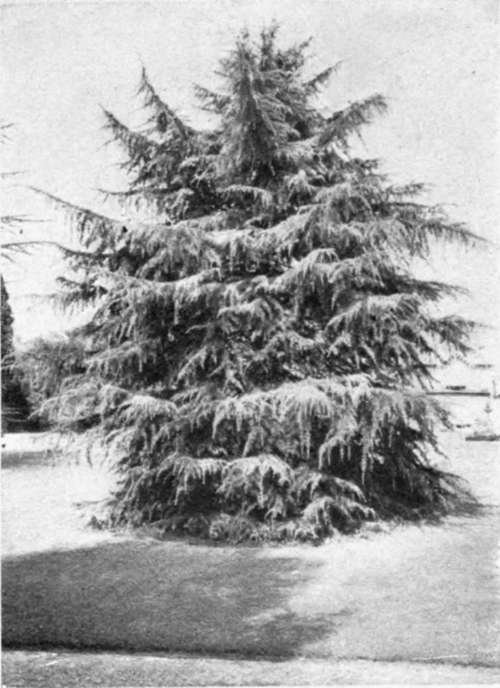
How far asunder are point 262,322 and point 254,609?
143 inches

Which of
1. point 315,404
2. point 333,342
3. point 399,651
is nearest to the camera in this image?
point 399,651

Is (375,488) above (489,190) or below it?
below

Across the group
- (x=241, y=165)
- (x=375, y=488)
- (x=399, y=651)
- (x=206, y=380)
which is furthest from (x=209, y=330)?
(x=399, y=651)

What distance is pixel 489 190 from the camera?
721 cm

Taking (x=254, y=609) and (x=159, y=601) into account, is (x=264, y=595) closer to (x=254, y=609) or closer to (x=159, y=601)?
(x=254, y=609)

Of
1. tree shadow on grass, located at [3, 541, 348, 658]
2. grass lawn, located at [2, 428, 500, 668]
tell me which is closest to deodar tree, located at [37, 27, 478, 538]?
grass lawn, located at [2, 428, 500, 668]

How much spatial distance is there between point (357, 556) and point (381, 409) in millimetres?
1680

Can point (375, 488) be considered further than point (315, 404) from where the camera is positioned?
Yes

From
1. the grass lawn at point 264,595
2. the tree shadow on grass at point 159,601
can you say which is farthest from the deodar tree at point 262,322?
the tree shadow on grass at point 159,601

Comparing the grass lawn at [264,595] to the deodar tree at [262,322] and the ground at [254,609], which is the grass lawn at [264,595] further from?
the deodar tree at [262,322]

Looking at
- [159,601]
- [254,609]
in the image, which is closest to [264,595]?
[254,609]

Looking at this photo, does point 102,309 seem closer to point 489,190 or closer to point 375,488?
point 375,488

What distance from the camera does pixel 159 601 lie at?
276 inches

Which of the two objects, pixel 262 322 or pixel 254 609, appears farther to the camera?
pixel 262 322
